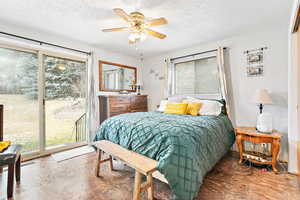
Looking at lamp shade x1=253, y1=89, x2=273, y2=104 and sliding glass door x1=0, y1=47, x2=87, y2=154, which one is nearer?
lamp shade x1=253, y1=89, x2=273, y2=104

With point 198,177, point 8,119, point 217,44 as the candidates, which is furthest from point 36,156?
point 217,44

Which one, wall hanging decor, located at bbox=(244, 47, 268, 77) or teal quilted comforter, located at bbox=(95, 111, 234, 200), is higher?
wall hanging decor, located at bbox=(244, 47, 268, 77)

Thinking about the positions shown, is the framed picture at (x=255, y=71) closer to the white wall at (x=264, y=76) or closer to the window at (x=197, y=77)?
the white wall at (x=264, y=76)

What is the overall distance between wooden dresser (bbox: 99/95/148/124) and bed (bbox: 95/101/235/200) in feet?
3.95

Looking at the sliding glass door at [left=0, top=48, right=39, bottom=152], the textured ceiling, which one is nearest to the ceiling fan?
the textured ceiling

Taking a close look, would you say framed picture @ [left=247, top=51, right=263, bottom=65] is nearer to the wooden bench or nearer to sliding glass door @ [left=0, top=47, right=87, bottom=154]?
the wooden bench

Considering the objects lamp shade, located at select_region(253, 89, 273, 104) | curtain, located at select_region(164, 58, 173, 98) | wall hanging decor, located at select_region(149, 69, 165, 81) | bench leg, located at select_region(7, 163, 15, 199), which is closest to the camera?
bench leg, located at select_region(7, 163, 15, 199)

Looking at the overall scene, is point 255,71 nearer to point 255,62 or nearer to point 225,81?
point 255,62

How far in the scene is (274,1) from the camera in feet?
6.23

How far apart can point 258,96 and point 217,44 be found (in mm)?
1479

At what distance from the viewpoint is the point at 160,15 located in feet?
7.22

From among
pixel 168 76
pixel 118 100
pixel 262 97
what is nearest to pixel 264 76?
pixel 262 97

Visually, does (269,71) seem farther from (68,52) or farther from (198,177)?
(68,52)

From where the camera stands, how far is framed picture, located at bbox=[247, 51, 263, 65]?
2.69 meters
